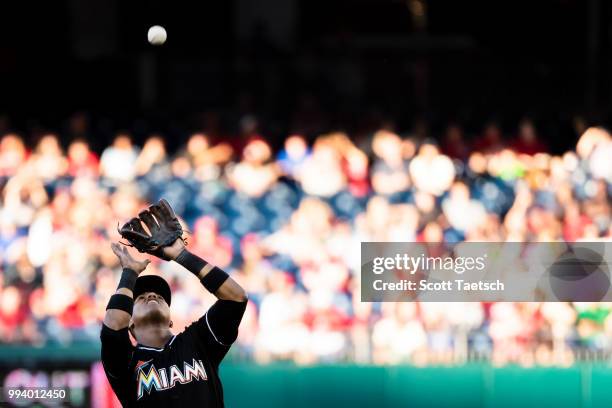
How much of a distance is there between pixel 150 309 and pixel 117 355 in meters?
0.25

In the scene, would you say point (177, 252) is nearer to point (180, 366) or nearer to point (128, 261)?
point (128, 261)

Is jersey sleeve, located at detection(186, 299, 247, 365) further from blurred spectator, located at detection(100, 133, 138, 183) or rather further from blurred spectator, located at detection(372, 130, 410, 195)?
blurred spectator, located at detection(100, 133, 138, 183)

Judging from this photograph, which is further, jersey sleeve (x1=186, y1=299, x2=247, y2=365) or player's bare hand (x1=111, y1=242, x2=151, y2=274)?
jersey sleeve (x1=186, y1=299, x2=247, y2=365)

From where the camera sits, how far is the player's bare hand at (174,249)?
15.9 feet

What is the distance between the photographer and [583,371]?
969 cm

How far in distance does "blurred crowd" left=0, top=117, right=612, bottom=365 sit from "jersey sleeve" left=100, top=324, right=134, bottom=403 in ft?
16.5

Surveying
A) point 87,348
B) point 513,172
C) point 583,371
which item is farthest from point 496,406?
point 513,172

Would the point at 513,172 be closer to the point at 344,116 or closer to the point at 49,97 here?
the point at 344,116

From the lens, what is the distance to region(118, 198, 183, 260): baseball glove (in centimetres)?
479

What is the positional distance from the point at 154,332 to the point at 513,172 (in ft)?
31.4

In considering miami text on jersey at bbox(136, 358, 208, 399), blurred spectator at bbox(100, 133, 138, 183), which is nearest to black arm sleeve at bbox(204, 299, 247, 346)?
miami text on jersey at bbox(136, 358, 208, 399)

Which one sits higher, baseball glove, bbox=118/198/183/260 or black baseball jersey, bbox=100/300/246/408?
baseball glove, bbox=118/198/183/260

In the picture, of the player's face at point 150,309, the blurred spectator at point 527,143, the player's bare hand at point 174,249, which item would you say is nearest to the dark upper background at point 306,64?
the blurred spectator at point 527,143

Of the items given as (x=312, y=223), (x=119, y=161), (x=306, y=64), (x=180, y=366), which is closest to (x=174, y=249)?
(x=180, y=366)
